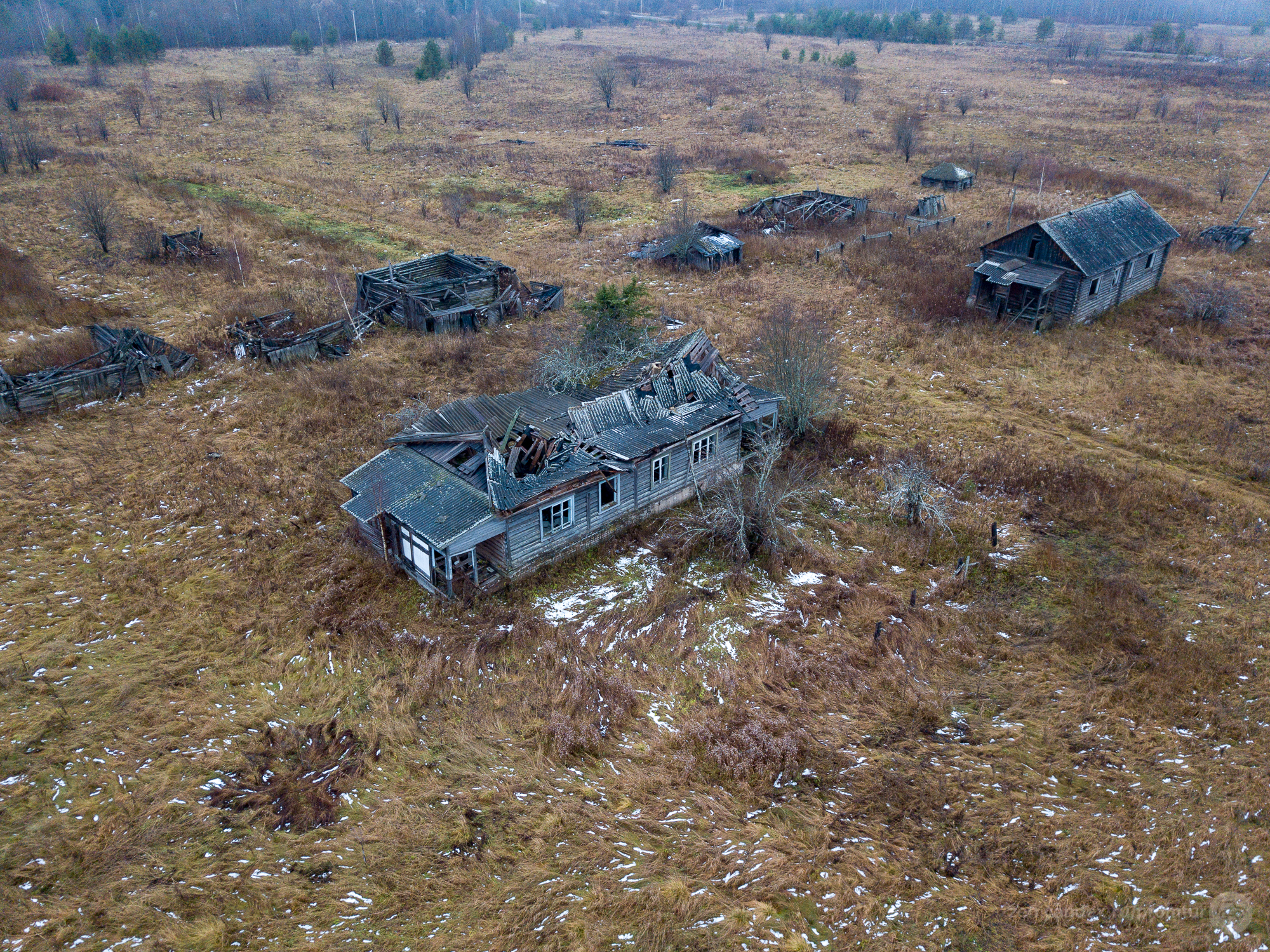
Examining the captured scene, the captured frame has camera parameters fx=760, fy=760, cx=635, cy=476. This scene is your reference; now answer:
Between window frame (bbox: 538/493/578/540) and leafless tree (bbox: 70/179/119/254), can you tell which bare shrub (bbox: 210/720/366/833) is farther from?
leafless tree (bbox: 70/179/119/254)

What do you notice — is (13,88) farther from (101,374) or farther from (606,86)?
(101,374)

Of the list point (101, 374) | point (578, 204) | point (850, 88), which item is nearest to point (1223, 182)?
point (578, 204)

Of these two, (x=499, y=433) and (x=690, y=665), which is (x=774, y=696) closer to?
(x=690, y=665)

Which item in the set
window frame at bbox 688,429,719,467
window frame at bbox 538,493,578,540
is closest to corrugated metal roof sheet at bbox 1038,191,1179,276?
window frame at bbox 688,429,719,467

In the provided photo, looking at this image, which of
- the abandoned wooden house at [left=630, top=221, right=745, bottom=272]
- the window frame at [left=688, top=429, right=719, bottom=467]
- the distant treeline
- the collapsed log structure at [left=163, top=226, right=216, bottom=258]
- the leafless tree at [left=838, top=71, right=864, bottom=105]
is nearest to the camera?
the window frame at [left=688, top=429, right=719, bottom=467]

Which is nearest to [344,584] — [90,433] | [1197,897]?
[90,433]
